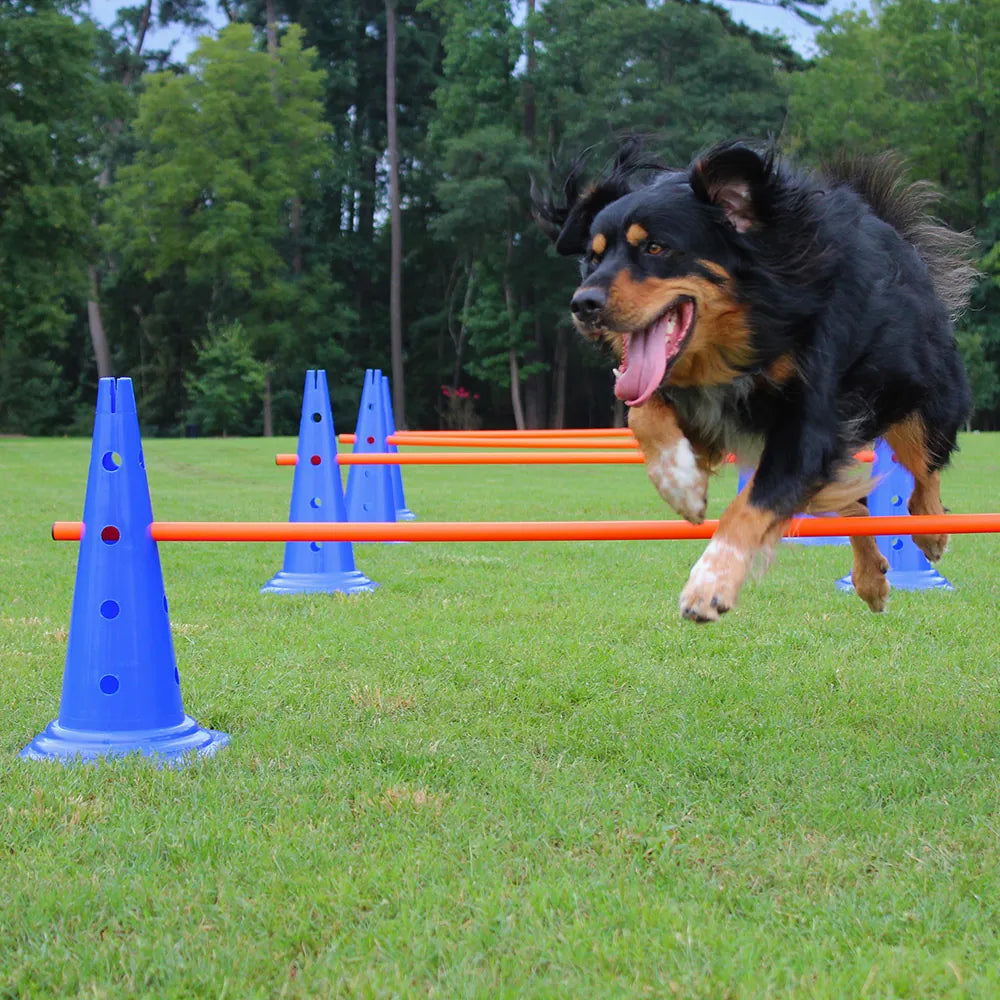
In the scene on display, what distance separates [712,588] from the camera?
3375 millimetres

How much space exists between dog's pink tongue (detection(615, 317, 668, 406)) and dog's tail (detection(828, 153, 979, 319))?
5.32ft

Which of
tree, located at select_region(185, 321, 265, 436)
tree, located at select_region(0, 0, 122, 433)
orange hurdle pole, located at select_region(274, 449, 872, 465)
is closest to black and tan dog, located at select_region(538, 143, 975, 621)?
orange hurdle pole, located at select_region(274, 449, 872, 465)

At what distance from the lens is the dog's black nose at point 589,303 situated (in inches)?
133

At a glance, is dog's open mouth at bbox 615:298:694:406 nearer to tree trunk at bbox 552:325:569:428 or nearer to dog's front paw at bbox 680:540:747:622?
dog's front paw at bbox 680:540:747:622

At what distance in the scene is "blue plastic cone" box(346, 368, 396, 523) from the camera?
939 cm

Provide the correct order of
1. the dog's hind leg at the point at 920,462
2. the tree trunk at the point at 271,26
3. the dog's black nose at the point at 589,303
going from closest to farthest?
1. the dog's black nose at the point at 589,303
2. the dog's hind leg at the point at 920,462
3. the tree trunk at the point at 271,26

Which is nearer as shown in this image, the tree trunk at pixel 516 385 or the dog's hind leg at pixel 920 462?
the dog's hind leg at pixel 920 462

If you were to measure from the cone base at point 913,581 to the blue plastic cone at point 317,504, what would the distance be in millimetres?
2740

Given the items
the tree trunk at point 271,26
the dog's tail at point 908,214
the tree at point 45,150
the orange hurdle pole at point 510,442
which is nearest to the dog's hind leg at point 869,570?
the dog's tail at point 908,214

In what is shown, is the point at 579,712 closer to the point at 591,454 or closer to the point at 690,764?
the point at 690,764

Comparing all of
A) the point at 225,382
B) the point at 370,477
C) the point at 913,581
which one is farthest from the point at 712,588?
the point at 225,382

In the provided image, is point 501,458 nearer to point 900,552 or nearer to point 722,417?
point 900,552

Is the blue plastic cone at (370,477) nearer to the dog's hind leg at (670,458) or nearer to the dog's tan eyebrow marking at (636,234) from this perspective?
the dog's hind leg at (670,458)

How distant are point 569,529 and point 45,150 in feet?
94.5
